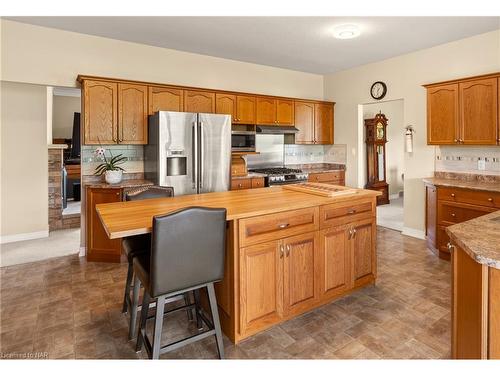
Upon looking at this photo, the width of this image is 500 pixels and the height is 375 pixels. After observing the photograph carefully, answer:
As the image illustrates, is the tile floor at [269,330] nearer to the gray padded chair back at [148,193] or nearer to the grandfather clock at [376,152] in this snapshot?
the gray padded chair back at [148,193]

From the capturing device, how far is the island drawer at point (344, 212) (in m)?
2.58

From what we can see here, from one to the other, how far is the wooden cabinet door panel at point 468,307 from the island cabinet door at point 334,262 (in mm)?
1028

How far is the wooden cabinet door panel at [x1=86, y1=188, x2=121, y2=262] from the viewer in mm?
3805

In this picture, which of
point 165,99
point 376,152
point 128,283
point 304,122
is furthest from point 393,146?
point 128,283

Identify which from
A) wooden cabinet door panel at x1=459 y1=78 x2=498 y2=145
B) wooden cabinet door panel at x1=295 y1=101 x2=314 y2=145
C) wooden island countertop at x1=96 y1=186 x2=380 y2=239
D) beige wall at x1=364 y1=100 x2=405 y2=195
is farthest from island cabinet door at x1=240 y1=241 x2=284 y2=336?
beige wall at x1=364 y1=100 x2=405 y2=195

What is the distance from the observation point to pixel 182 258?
1848 millimetres

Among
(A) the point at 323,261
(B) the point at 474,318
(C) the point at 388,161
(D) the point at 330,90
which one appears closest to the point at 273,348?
(A) the point at 323,261

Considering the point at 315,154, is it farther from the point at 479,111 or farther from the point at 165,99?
the point at 165,99

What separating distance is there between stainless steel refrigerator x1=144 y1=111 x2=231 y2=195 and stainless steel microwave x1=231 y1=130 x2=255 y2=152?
0.47 meters

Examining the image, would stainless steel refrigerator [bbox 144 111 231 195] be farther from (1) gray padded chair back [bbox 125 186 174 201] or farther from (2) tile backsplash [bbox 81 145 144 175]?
(1) gray padded chair back [bbox 125 186 174 201]

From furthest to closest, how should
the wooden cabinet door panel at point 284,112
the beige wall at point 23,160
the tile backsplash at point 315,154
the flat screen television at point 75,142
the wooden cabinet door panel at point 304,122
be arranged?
1. the flat screen television at point 75,142
2. the tile backsplash at point 315,154
3. the wooden cabinet door panel at point 304,122
4. the wooden cabinet door panel at point 284,112
5. the beige wall at point 23,160

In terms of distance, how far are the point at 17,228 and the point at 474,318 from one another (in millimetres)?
5585

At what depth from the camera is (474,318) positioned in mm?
1476

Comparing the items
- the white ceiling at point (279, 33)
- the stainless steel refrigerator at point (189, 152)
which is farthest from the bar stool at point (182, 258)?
the white ceiling at point (279, 33)
